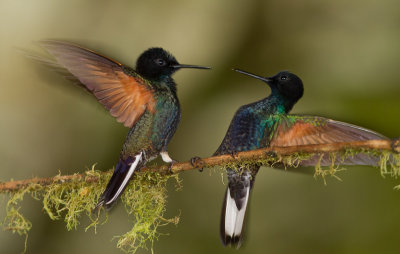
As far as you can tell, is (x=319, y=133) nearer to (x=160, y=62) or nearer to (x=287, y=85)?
(x=287, y=85)

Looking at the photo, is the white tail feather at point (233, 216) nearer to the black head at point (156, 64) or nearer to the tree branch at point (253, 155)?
the tree branch at point (253, 155)

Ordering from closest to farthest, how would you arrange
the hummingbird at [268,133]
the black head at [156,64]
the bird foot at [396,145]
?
the bird foot at [396,145] < the hummingbird at [268,133] < the black head at [156,64]

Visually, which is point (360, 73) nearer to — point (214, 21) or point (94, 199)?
point (214, 21)

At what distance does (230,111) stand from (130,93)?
6.05ft

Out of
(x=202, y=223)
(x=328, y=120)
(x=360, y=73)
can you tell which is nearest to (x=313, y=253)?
(x=202, y=223)

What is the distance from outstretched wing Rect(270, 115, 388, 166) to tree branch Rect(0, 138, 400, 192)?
379mm

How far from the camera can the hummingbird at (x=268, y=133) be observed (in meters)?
2.22

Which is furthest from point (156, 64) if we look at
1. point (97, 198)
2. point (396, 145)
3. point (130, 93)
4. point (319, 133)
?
point (396, 145)

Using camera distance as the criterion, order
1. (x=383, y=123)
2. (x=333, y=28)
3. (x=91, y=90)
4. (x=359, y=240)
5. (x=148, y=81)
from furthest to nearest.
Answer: (x=333, y=28) < (x=359, y=240) < (x=383, y=123) < (x=148, y=81) < (x=91, y=90)

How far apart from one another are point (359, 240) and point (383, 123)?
1009mm

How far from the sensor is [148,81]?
7.43 ft

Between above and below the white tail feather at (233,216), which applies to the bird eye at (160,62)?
above

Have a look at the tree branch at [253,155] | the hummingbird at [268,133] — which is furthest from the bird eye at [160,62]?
the tree branch at [253,155]

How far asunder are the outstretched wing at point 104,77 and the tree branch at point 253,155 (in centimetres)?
32
